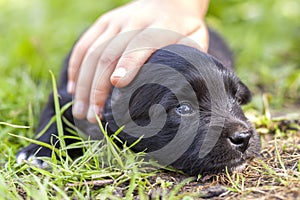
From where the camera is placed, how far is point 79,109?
3967mm

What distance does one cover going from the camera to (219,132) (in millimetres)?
3268

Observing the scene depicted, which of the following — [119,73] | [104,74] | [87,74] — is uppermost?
[119,73]

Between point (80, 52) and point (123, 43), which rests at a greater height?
point (123, 43)

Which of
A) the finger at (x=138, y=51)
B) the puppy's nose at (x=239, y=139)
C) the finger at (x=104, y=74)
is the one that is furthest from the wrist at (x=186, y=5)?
the puppy's nose at (x=239, y=139)

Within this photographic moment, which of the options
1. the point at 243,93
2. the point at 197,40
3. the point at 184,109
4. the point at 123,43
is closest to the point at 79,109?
the point at 123,43

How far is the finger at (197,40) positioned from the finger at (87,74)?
2.24 ft

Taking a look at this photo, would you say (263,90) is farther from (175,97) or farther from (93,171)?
(93,171)

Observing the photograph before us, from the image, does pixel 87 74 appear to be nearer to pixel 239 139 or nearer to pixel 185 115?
pixel 185 115

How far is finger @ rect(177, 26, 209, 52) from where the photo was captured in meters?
3.99

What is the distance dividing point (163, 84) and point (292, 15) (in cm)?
543

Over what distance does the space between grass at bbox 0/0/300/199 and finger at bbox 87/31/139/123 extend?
36cm

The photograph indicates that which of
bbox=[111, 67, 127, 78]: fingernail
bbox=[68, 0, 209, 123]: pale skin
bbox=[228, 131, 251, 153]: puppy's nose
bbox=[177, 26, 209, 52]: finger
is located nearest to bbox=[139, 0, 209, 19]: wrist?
bbox=[68, 0, 209, 123]: pale skin

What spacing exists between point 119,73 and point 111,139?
52cm

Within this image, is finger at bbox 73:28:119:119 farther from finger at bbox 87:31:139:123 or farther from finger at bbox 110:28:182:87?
finger at bbox 110:28:182:87
